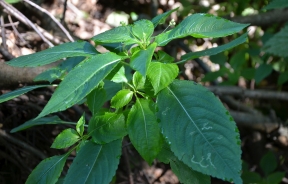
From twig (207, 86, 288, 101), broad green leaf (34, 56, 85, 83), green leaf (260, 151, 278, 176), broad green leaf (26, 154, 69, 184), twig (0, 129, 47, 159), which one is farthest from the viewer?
twig (207, 86, 288, 101)

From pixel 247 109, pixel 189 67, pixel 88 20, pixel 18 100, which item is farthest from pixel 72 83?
pixel 189 67

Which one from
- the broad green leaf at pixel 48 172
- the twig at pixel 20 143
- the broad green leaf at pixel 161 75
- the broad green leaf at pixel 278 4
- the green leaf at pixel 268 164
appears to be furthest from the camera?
the green leaf at pixel 268 164

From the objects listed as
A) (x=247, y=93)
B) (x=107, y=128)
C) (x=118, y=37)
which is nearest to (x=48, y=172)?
(x=107, y=128)

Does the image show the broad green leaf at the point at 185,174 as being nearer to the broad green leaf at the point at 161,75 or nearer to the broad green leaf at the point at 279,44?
the broad green leaf at the point at 161,75

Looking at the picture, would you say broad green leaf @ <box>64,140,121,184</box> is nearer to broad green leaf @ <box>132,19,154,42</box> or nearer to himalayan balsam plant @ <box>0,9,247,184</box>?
himalayan balsam plant @ <box>0,9,247,184</box>

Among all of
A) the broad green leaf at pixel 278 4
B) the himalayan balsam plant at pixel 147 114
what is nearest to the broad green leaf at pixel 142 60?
the himalayan balsam plant at pixel 147 114

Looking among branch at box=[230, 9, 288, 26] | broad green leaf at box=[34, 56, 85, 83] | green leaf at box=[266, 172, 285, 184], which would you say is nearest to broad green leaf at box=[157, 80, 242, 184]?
broad green leaf at box=[34, 56, 85, 83]

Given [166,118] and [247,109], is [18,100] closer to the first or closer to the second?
[166,118]
